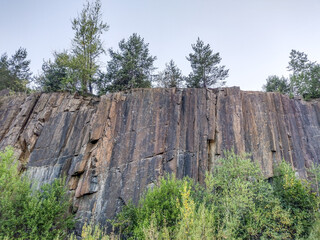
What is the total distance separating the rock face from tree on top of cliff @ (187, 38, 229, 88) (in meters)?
10.4

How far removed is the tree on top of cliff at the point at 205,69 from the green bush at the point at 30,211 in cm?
2267

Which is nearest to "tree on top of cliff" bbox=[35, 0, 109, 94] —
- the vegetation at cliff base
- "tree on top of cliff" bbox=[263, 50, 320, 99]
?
the vegetation at cliff base

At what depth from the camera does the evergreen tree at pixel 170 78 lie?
3291 centimetres

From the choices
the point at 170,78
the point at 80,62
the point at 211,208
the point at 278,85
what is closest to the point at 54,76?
the point at 80,62

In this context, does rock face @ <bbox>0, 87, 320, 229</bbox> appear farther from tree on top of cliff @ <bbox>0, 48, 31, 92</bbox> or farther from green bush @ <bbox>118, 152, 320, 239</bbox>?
tree on top of cliff @ <bbox>0, 48, 31, 92</bbox>

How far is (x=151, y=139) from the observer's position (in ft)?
64.2

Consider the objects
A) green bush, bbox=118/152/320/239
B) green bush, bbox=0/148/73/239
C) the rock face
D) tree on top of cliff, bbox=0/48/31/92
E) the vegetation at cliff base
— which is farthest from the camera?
tree on top of cliff, bbox=0/48/31/92

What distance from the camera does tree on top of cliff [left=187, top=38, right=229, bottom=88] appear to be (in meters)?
32.6

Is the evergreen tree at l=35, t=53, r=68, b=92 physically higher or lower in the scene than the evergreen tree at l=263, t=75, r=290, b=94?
lower

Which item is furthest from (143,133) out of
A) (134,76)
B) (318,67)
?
(318,67)

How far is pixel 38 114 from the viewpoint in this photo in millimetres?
26000

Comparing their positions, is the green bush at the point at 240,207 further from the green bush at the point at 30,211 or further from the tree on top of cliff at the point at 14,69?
the tree on top of cliff at the point at 14,69

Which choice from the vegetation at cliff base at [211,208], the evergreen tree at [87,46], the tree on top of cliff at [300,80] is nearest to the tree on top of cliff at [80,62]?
the evergreen tree at [87,46]

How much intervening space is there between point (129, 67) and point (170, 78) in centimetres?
670
